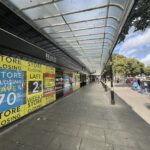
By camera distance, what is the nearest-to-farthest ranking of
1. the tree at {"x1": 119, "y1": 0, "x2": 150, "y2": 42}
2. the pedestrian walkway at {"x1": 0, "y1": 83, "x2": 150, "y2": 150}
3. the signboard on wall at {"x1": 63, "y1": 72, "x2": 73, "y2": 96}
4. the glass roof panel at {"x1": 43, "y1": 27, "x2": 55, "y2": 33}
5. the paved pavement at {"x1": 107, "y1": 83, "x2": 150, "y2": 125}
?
the pedestrian walkway at {"x1": 0, "y1": 83, "x2": 150, "y2": 150}, the glass roof panel at {"x1": 43, "y1": 27, "x2": 55, "y2": 33}, the paved pavement at {"x1": 107, "y1": 83, "x2": 150, "y2": 125}, the tree at {"x1": 119, "y1": 0, "x2": 150, "y2": 42}, the signboard on wall at {"x1": 63, "y1": 72, "x2": 73, "y2": 96}

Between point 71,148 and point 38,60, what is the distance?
3908mm

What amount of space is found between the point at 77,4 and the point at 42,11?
1014mm

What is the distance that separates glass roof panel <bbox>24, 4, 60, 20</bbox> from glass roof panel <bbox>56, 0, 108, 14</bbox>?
20 centimetres

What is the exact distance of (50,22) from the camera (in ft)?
14.2

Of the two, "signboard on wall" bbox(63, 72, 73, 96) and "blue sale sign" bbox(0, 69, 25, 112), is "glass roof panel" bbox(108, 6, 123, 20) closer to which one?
"blue sale sign" bbox(0, 69, 25, 112)

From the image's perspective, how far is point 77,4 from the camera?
3320 mm

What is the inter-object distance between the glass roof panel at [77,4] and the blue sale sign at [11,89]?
241 centimetres

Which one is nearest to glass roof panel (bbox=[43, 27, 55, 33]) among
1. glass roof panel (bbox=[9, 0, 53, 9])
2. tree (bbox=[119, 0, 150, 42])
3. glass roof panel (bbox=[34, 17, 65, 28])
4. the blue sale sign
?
glass roof panel (bbox=[34, 17, 65, 28])

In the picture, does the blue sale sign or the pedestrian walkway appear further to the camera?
the blue sale sign

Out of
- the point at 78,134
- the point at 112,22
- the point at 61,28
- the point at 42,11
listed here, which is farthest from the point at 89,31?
the point at 78,134

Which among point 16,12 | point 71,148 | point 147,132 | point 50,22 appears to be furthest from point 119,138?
point 16,12

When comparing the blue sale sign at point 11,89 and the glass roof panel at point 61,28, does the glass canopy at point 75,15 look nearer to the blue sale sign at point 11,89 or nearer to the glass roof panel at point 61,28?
the glass roof panel at point 61,28

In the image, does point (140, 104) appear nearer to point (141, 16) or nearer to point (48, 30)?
point (141, 16)

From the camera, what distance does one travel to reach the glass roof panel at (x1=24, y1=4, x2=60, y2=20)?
3.41m
